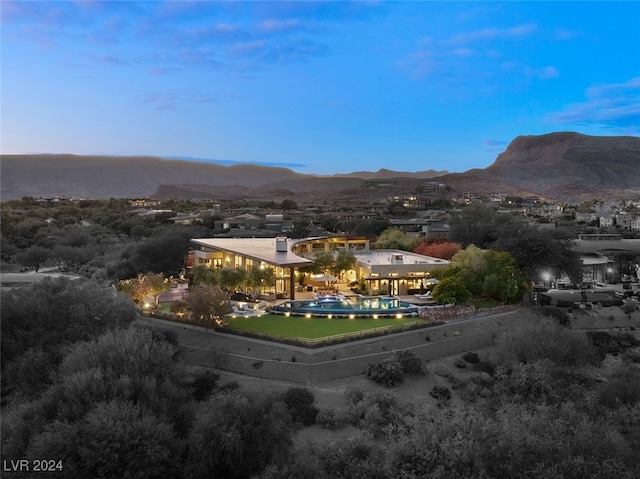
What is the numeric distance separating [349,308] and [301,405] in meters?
9.90

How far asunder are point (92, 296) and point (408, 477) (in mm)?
17097

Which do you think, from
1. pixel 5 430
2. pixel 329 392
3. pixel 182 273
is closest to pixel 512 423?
pixel 329 392

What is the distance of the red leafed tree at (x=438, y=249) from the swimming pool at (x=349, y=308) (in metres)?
9.77

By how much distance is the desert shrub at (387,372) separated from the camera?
21922mm

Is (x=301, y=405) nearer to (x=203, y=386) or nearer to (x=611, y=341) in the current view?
(x=203, y=386)

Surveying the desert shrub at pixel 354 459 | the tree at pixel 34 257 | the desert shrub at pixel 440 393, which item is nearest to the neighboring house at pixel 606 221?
the desert shrub at pixel 440 393

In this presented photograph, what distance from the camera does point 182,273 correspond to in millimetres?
40156

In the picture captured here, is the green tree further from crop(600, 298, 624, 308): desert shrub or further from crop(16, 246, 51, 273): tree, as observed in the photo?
crop(16, 246, 51, 273): tree

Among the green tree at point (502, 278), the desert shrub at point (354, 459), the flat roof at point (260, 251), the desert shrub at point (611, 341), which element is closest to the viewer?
the desert shrub at point (354, 459)

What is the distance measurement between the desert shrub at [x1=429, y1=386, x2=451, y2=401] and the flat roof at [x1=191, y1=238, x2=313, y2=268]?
11.4 meters

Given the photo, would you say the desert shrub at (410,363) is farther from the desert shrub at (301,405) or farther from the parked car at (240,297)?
the parked car at (240,297)

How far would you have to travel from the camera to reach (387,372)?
2202 cm

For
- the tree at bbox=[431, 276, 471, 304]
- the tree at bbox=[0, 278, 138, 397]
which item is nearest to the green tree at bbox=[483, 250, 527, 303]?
the tree at bbox=[431, 276, 471, 304]

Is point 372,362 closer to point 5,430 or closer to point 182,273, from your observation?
point 5,430
